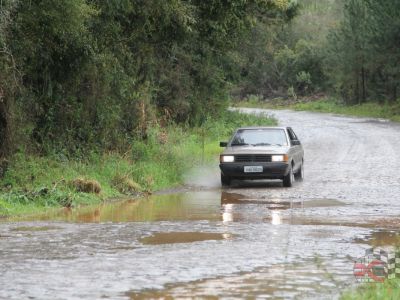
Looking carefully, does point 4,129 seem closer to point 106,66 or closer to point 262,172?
point 106,66

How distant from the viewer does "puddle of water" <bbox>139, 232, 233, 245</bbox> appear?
11792mm

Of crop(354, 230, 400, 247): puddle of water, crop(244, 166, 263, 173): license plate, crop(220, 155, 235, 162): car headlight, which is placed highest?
crop(220, 155, 235, 162): car headlight

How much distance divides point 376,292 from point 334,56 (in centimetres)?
7253

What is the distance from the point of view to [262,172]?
20.7m

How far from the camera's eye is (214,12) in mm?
23531

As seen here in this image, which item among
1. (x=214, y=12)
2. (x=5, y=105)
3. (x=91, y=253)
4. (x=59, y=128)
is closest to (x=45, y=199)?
(x=5, y=105)

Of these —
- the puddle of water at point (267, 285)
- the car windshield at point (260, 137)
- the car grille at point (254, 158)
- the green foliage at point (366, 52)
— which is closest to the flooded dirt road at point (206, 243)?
the puddle of water at point (267, 285)

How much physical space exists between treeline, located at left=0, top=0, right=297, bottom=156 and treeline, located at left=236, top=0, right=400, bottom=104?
727 inches

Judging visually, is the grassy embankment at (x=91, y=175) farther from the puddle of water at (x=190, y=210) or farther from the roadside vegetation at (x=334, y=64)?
the roadside vegetation at (x=334, y=64)

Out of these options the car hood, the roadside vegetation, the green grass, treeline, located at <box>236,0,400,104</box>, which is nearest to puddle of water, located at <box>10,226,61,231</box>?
the green grass

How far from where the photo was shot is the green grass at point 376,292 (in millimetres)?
7531

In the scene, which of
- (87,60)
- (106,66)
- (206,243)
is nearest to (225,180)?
(106,66)

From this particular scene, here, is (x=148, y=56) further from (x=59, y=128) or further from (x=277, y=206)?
(x=277, y=206)

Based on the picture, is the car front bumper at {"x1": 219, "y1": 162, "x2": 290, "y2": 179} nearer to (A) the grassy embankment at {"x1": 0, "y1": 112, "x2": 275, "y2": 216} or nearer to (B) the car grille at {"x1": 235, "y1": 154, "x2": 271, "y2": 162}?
(B) the car grille at {"x1": 235, "y1": 154, "x2": 271, "y2": 162}
